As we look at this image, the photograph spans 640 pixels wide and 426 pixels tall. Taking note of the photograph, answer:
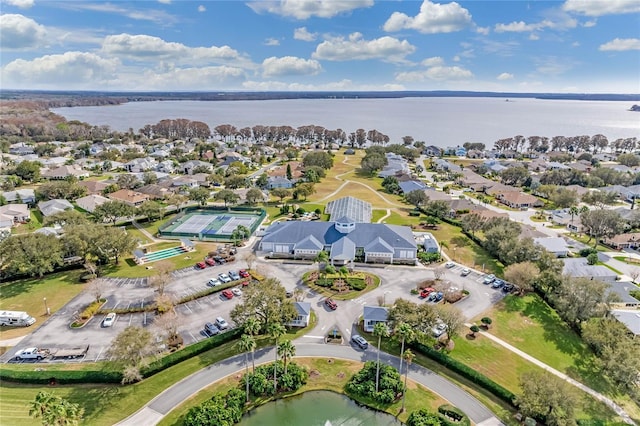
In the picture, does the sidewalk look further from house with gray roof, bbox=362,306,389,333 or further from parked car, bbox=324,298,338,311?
parked car, bbox=324,298,338,311

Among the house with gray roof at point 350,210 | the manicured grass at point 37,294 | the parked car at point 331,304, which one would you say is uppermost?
the house with gray roof at point 350,210

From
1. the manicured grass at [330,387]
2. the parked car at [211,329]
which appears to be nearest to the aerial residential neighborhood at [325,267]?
the parked car at [211,329]

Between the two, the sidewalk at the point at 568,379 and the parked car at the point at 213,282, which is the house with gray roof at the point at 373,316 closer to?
the sidewalk at the point at 568,379

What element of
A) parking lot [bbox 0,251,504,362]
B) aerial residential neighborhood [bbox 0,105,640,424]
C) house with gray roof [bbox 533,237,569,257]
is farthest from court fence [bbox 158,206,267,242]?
house with gray roof [bbox 533,237,569,257]

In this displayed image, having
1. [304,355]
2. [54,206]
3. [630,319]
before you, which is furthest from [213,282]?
[54,206]

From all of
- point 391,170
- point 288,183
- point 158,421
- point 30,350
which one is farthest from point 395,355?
point 391,170

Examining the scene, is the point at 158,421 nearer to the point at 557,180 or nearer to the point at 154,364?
the point at 154,364
